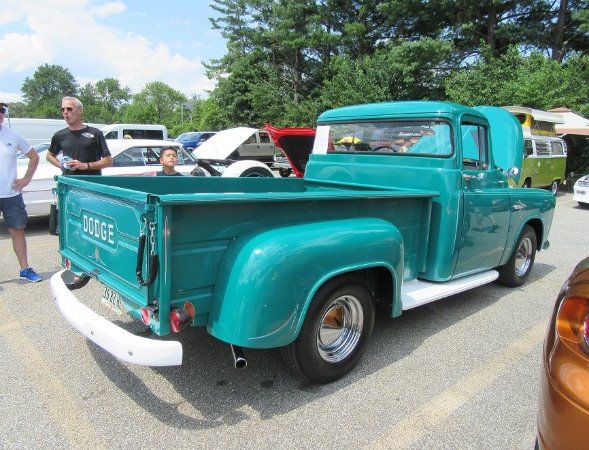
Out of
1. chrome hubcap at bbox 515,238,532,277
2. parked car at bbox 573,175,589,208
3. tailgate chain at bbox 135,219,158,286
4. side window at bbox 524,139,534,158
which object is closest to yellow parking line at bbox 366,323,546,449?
tailgate chain at bbox 135,219,158,286

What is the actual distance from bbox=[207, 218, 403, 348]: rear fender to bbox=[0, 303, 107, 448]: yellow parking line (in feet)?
2.81

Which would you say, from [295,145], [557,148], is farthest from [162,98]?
[295,145]

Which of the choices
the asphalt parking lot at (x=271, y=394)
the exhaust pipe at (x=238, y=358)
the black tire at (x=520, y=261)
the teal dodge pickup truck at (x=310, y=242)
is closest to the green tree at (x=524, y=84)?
the black tire at (x=520, y=261)

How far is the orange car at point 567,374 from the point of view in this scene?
1504mm

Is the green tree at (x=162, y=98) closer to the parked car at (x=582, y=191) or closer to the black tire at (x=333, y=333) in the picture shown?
the parked car at (x=582, y=191)

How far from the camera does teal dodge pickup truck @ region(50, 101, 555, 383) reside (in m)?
2.32

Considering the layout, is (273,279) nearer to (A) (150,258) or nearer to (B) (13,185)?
(A) (150,258)

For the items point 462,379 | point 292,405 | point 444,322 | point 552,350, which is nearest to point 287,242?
point 292,405

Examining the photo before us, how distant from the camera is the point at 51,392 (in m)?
2.79

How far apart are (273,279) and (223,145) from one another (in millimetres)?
8516

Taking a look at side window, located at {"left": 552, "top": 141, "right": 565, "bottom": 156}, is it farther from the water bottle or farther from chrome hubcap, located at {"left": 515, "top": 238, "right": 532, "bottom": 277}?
the water bottle

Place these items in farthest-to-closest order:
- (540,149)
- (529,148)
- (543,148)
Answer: (543,148) → (540,149) → (529,148)

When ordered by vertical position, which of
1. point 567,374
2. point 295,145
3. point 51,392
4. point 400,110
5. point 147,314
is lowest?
point 51,392

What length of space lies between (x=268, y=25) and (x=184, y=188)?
31830mm
